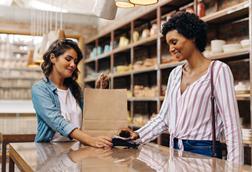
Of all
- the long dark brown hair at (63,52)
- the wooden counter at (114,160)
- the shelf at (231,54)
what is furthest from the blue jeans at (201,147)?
the shelf at (231,54)

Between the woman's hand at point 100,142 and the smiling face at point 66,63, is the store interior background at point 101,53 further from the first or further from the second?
the woman's hand at point 100,142

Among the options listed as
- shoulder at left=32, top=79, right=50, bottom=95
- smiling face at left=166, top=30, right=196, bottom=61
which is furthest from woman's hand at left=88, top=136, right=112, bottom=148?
smiling face at left=166, top=30, right=196, bottom=61

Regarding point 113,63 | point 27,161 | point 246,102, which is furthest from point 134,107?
point 27,161

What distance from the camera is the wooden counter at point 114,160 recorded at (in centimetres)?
111

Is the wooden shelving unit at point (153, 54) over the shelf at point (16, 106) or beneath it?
over

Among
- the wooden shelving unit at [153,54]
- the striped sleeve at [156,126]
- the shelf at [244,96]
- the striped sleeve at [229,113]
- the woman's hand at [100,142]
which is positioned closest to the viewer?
the striped sleeve at [229,113]

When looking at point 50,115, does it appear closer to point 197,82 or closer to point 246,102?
point 197,82

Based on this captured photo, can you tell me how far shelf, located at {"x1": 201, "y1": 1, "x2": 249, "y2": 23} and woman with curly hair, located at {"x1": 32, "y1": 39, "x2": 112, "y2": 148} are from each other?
5.10 ft

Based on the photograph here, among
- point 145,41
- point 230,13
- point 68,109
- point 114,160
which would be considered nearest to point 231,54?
point 230,13

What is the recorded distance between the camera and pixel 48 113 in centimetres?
175

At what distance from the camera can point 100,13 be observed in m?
2.04

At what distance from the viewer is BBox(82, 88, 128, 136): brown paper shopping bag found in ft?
5.50

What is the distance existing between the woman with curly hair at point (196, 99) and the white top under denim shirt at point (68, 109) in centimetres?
36

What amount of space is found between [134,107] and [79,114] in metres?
3.43
